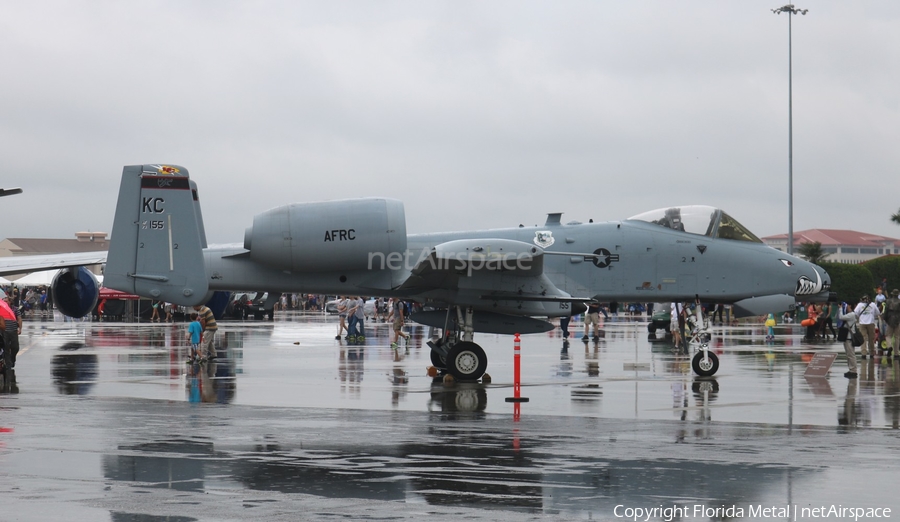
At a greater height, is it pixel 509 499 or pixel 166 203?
pixel 166 203

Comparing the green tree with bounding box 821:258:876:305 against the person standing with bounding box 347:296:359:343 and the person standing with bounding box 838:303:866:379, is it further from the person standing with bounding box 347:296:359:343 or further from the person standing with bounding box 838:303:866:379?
the person standing with bounding box 838:303:866:379

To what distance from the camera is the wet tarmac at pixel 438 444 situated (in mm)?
7559

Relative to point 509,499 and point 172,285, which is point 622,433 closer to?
point 509,499

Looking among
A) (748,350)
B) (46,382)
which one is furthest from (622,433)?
(748,350)

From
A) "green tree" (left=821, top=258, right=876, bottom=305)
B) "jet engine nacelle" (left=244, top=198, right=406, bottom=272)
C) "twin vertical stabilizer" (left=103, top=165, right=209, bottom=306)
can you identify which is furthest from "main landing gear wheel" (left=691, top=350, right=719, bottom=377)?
"green tree" (left=821, top=258, right=876, bottom=305)

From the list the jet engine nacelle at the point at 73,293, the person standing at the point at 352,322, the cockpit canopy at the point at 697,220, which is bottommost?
the person standing at the point at 352,322

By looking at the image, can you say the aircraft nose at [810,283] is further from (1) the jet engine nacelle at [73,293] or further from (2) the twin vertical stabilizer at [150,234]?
(1) the jet engine nacelle at [73,293]

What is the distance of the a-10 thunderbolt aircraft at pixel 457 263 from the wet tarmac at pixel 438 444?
1.54m

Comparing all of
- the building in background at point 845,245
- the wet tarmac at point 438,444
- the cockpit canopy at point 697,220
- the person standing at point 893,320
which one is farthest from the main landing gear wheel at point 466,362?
the building in background at point 845,245

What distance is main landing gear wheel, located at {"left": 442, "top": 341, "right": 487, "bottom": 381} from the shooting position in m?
18.4

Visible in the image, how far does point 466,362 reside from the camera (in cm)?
1844

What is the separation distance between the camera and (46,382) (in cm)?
1816

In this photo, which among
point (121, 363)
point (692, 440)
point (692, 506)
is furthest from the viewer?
point (121, 363)

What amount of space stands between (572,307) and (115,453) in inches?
435
